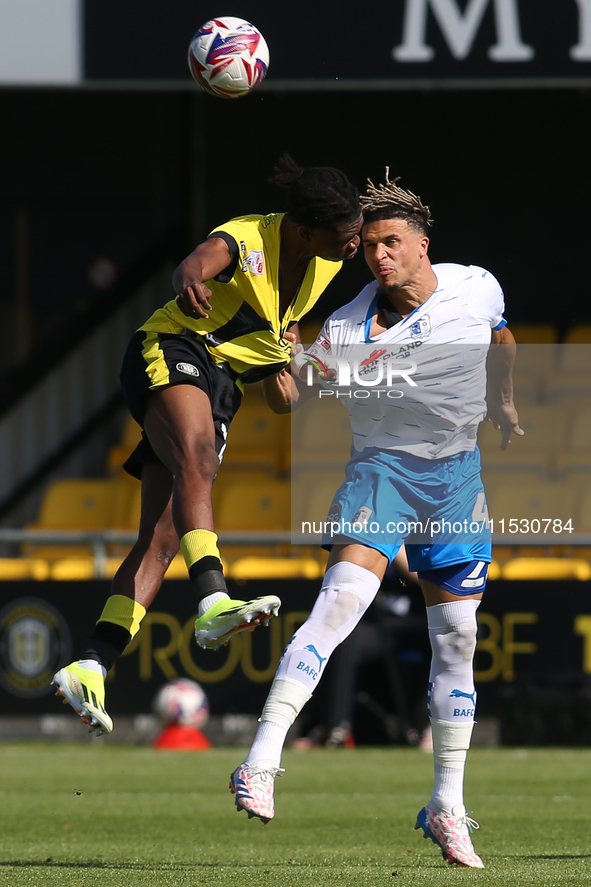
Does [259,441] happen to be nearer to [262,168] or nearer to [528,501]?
[528,501]

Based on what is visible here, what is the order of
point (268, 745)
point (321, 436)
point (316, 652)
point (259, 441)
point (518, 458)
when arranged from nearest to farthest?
point (268, 745) < point (316, 652) < point (321, 436) < point (518, 458) < point (259, 441)

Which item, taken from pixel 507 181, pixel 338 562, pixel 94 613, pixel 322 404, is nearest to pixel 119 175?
pixel 507 181

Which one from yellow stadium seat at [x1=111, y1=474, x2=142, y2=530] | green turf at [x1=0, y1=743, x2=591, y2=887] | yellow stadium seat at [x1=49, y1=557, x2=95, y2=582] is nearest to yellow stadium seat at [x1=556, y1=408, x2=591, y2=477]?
green turf at [x1=0, y1=743, x2=591, y2=887]

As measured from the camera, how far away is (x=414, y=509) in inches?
179

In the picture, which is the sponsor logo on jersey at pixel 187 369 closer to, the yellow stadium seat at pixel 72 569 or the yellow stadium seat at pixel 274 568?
the yellow stadium seat at pixel 274 568

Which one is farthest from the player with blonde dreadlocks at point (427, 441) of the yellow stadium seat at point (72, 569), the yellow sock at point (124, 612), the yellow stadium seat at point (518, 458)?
the yellow stadium seat at point (72, 569)

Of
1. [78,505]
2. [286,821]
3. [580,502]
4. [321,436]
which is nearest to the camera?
[286,821]

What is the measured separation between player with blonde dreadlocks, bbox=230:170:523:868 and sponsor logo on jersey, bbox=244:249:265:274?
0.35 meters

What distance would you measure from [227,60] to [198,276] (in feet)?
4.74

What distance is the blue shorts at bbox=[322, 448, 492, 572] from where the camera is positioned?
4.41m

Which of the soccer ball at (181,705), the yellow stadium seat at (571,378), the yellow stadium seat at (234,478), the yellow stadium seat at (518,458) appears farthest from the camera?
the yellow stadium seat at (234,478)

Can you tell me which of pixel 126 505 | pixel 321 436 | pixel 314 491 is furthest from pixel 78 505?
pixel 314 491

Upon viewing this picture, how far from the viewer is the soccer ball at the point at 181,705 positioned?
9.45 metres

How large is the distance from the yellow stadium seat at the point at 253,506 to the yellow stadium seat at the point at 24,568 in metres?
1.49
